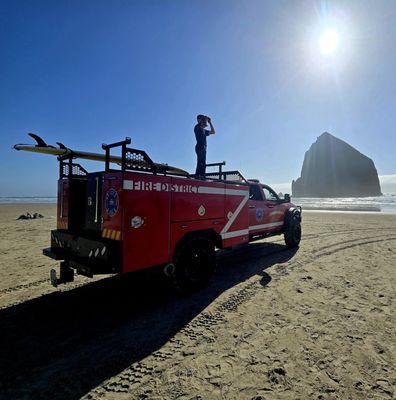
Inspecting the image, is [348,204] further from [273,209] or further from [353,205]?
[273,209]

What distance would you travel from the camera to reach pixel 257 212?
7406mm

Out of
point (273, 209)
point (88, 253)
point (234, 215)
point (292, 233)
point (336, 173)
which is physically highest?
point (336, 173)

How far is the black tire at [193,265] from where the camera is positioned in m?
4.59

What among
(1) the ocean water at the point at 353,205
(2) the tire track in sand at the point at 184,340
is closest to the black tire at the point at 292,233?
(2) the tire track in sand at the point at 184,340

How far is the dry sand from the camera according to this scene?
248 cm

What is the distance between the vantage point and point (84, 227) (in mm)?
4754

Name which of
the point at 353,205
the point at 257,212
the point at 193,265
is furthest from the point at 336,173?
the point at 193,265

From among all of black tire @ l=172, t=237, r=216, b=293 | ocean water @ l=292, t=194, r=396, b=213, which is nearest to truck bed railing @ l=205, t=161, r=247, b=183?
black tire @ l=172, t=237, r=216, b=293

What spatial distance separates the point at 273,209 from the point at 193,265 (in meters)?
4.26

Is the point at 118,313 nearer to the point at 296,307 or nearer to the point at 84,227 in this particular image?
the point at 84,227

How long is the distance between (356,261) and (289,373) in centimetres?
556

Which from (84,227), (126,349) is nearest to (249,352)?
(126,349)

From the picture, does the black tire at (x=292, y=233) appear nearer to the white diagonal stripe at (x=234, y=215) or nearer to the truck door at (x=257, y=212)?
the truck door at (x=257, y=212)

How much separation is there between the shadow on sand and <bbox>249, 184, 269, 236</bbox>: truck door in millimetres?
1853
